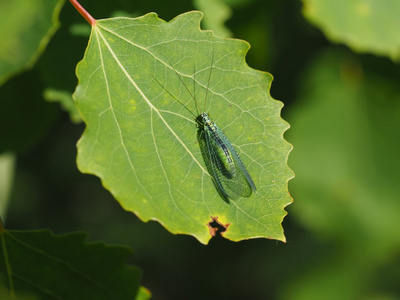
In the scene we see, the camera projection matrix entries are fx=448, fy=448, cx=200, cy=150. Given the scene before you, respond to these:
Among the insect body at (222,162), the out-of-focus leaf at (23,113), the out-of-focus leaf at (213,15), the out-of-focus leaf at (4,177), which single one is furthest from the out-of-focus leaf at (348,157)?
the out-of-focus leaf at (4,177)

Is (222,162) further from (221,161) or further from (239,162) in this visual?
(239,162)

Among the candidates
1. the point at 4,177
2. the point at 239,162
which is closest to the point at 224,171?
the point at 239,162

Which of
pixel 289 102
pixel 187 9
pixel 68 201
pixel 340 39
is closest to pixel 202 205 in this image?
pixel 187 9

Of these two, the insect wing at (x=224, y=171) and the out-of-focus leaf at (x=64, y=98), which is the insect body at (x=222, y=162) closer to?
the insect wing at (x=224, y=171)

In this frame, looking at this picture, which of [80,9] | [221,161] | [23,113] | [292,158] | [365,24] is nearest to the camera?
[80,9]

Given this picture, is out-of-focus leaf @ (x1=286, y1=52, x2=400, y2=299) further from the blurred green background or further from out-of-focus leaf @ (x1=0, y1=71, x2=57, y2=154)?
out-of-focus leaf @ (x1=0, y1=71, x2=57, y2=154)

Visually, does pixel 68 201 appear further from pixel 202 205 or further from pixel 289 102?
pixel 202 205

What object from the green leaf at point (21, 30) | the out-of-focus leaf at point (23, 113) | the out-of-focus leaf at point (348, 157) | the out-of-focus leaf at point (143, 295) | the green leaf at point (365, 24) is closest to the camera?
the out-of-focus leaf at point (143, 295)

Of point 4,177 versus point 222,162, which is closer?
point 222,162
